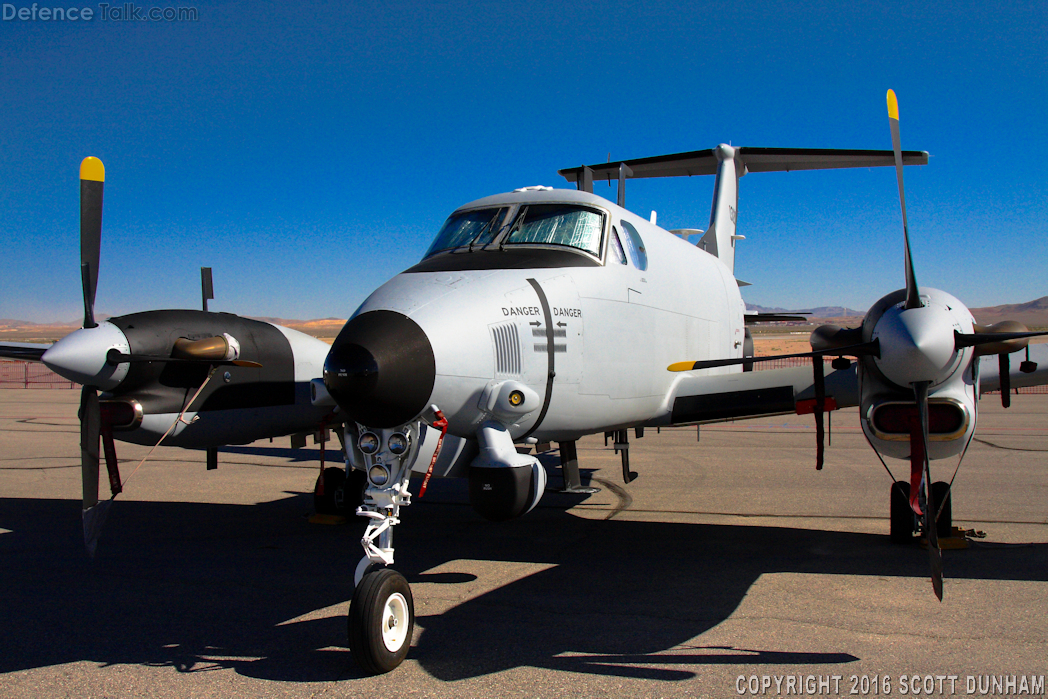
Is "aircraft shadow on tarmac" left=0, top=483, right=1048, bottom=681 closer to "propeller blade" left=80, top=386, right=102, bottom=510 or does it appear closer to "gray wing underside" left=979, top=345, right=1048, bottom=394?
"propeller blade" left=80, top=386, right=102, bottom=510

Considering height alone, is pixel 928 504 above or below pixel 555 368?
below

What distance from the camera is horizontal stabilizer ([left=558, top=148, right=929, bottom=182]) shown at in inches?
514

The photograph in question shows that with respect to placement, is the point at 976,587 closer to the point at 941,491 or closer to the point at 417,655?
the point at 941,491

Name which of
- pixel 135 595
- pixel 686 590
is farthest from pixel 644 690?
pixel 135 595

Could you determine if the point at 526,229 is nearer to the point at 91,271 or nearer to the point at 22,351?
the point at 91,271

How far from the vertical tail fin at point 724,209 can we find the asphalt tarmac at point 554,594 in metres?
3.99

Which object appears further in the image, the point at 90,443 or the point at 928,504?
the point at 90,443

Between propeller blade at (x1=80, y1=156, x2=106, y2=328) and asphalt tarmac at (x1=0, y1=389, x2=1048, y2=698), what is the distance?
2.64 m

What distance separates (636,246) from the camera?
7.18m

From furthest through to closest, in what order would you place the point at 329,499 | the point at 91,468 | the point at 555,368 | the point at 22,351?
the point at 329,499 < the point at 22,351 < the point at 91,468 < the point at 555,368


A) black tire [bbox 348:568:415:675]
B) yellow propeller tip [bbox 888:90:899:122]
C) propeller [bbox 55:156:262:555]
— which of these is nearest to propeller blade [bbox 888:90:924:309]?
yellow propeller tip [bbox 888:90:899:122]

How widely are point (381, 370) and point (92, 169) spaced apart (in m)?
4.78

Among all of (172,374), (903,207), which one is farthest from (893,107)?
(172,374)

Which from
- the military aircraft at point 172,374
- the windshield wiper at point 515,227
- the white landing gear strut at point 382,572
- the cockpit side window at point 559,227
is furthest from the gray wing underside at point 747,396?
the military aircraft at point 172,374
